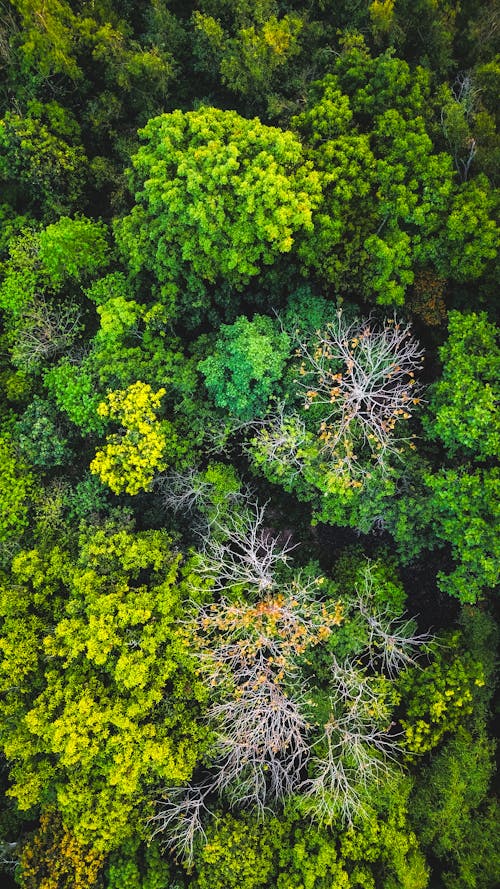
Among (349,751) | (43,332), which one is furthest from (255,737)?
(43,332)

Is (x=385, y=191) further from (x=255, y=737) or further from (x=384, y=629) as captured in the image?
(x=255, y=737)

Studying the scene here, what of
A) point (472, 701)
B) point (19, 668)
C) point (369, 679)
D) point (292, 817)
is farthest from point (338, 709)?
point (19, 668)

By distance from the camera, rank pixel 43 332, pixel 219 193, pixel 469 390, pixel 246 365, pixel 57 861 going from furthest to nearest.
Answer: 1. pixel 43 332
2. pixel 57 861
3. pixel 246 365
4. pixel 469 390
5. pixel 219 193

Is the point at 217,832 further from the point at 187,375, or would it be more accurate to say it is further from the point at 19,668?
the point at 187,375

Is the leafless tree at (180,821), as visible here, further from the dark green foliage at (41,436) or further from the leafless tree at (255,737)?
the dark green foliage at (41,436)

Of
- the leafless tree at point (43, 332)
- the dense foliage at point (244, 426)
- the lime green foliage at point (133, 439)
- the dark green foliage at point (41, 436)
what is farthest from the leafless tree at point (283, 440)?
the leafless tree at point (43, 332)

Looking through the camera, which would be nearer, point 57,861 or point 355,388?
point 355,388

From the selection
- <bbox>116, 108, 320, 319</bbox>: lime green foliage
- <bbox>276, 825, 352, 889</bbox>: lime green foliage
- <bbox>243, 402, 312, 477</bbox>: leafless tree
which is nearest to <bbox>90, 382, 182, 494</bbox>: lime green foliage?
<bbox>243, 402, 312, 477</bbox>: leafless tree
